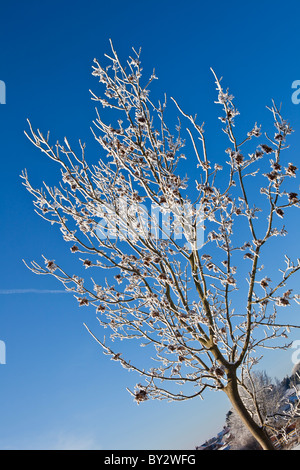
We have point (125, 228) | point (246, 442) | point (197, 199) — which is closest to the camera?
point (197, 199)

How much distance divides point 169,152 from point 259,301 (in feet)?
7.99

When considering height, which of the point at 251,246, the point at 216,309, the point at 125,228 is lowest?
the point at 216,309

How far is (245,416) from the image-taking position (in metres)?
4.10

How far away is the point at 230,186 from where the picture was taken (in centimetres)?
448

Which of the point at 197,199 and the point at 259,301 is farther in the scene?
the point at 197,199

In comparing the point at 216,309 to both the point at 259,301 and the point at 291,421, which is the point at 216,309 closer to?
the point at 259,301

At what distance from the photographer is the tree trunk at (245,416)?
4012 mm

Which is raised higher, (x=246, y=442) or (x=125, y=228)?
(x=125, y=228)

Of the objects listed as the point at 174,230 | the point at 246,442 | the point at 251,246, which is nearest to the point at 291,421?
the point at 251,246

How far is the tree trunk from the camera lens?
13.2 ft
